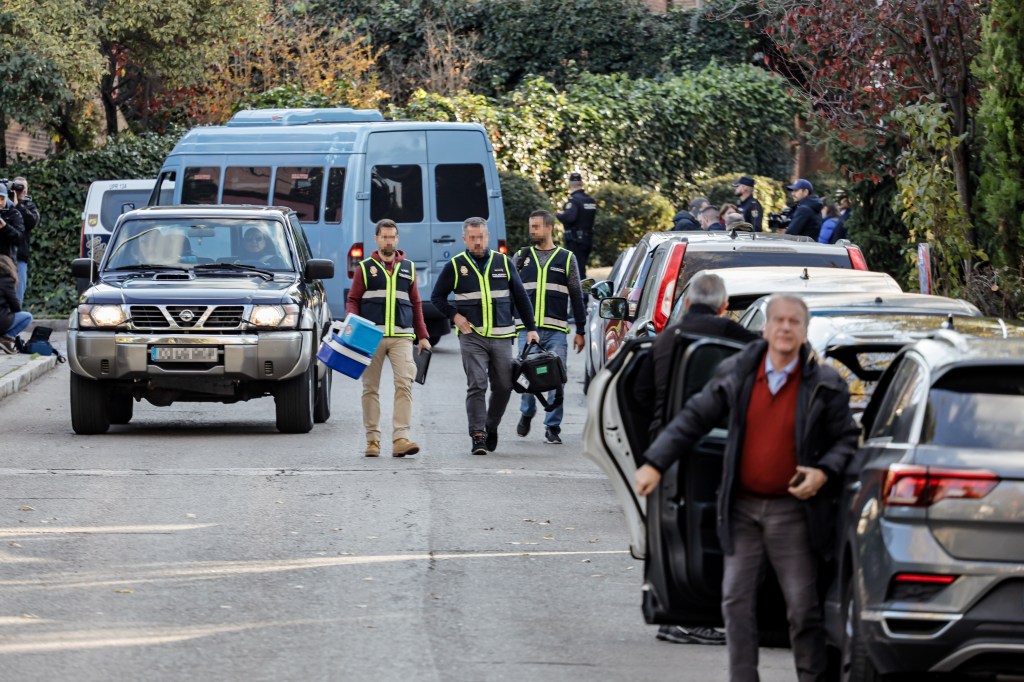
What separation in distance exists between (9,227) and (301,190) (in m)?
3.67

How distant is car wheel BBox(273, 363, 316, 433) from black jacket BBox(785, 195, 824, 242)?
8776 mm

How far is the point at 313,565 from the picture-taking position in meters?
9.63

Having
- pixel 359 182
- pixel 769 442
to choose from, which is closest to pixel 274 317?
pixel 359 182

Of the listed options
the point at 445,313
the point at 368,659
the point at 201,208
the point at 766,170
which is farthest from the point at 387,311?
the point at 766,170

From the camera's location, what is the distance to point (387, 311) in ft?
46.3

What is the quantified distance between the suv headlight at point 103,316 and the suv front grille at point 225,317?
706 mm

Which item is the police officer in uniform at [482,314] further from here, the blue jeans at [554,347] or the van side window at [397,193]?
the van side window at [397,193]

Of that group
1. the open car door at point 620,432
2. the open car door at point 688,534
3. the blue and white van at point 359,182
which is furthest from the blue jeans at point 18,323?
the open car door at point 688,534

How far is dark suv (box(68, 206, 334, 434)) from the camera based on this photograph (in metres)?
14.8

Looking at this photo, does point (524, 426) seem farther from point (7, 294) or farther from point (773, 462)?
point (773, 462)

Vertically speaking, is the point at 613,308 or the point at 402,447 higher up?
the point at 613,308

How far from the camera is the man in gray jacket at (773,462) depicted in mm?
6449

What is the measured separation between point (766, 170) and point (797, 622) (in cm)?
3425

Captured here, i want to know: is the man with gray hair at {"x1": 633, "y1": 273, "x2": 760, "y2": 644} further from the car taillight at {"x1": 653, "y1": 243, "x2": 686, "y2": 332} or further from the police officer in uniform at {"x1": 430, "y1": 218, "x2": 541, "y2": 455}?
the police officer in uniform at {"x1": 430, "y1": 218, "x2": 541, "y2": 455}
